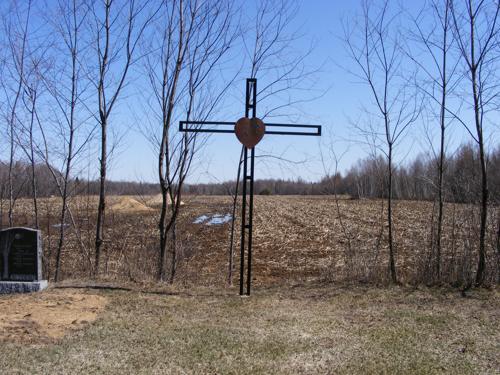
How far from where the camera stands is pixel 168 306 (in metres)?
6.65

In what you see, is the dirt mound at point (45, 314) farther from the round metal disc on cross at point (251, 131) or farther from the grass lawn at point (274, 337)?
the round metal disc on cross at point (251, 131)

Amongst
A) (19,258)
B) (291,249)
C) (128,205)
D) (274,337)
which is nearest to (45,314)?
(19,258)

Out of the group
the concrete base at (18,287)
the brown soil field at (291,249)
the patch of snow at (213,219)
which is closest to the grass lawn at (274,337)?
the concrete base at (18,287)

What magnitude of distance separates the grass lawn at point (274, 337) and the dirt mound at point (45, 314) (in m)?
0.10

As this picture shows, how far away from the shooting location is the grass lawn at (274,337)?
449 cm

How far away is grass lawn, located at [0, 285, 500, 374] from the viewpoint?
449cm

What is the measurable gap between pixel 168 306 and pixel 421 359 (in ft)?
10.8

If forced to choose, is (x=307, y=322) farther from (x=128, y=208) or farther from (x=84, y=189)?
(x=128, y=208)

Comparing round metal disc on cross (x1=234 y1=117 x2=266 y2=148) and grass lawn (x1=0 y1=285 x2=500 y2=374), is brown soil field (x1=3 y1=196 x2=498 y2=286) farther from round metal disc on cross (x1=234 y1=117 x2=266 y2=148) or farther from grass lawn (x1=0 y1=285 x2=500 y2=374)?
round metal disc on cross (x1=234 y1=117 x2=266 y2=148)

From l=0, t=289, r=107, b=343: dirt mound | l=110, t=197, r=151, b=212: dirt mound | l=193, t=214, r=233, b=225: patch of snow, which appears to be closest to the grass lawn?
l=0, t=289, r=107, b=343: dirt mound

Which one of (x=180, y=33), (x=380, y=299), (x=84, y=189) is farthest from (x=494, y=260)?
(x=84, y=189)

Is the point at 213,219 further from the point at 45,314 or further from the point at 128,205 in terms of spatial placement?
the point at 45,314

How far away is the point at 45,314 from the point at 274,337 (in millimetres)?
2703

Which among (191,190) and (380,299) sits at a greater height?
(191,190)
